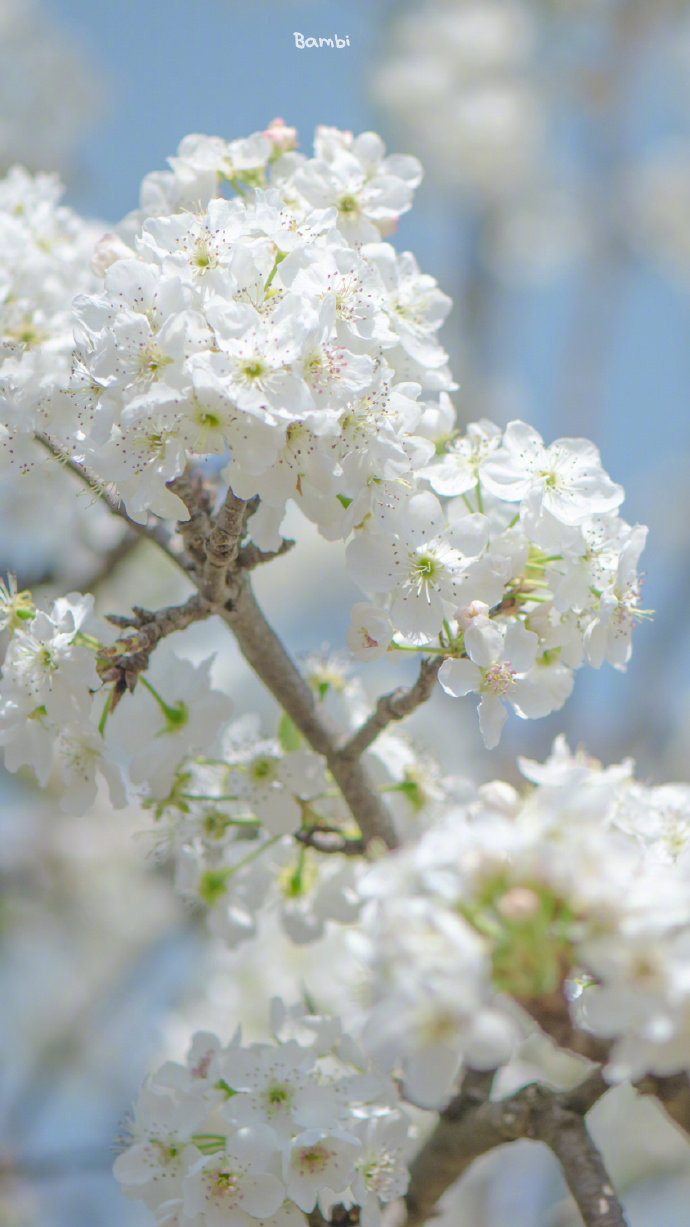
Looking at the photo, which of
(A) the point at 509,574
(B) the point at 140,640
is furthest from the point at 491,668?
(B) the point at 140,640

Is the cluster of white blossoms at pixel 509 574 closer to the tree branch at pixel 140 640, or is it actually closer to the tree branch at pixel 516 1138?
the tree branch at pixel 140 640

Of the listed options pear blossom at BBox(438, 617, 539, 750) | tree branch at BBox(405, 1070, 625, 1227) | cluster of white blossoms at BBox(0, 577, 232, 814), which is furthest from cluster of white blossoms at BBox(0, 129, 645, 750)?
tree branch at BBox(405, 1070, 625, 1227)

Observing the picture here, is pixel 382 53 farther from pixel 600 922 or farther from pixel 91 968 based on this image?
pixel 600 922

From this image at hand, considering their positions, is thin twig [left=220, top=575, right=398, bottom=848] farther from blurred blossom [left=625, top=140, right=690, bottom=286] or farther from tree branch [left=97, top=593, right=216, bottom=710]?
blurred blossom [left=625, top=140, right=690, bottom=286]

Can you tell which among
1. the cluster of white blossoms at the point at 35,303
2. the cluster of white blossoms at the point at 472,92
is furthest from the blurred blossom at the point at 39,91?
the cluster of white blossoms at the point at 35,303

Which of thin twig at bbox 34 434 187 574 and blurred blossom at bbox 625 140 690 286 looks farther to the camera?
blurred blossom at bbox 625 140 690 286

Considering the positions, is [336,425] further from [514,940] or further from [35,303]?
[35,303]
